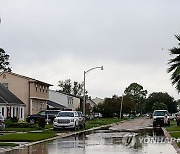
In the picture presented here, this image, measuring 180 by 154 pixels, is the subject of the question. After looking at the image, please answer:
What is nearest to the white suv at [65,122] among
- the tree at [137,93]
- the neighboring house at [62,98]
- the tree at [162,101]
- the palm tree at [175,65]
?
the palm tree at [175,65]

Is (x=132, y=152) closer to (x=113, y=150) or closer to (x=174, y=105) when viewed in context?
(x=113, y=150)

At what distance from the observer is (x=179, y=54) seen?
120 ft

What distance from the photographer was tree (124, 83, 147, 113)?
593ft

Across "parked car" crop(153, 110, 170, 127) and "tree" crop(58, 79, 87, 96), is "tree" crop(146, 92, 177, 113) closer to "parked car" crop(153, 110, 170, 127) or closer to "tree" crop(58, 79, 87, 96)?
"tree" crop(58, 79, 87, 96)

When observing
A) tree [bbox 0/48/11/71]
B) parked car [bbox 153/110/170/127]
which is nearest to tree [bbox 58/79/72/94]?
tree [bbox 0/48/11/71]

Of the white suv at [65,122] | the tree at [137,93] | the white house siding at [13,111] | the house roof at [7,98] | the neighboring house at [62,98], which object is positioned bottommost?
the white suv at [65,122]

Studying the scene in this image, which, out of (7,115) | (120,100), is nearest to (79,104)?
(120,100)

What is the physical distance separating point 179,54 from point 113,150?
16.8 metres

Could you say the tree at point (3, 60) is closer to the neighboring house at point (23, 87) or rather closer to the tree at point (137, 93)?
the neighboring house at point (23, 87)

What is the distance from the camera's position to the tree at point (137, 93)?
181 metres

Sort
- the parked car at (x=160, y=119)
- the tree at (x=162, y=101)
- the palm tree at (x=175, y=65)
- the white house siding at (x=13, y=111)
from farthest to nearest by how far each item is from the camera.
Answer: the tree at (x=162, y=101) < the white house siding at (x=13, y=111) < the parked car at (x=160, y=119) < the palm tree at (x=175, y=65)

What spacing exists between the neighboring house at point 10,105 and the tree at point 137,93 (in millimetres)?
115192

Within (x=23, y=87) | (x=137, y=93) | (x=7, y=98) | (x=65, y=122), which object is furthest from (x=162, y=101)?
(x=65, y=122)

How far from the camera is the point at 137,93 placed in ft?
598
